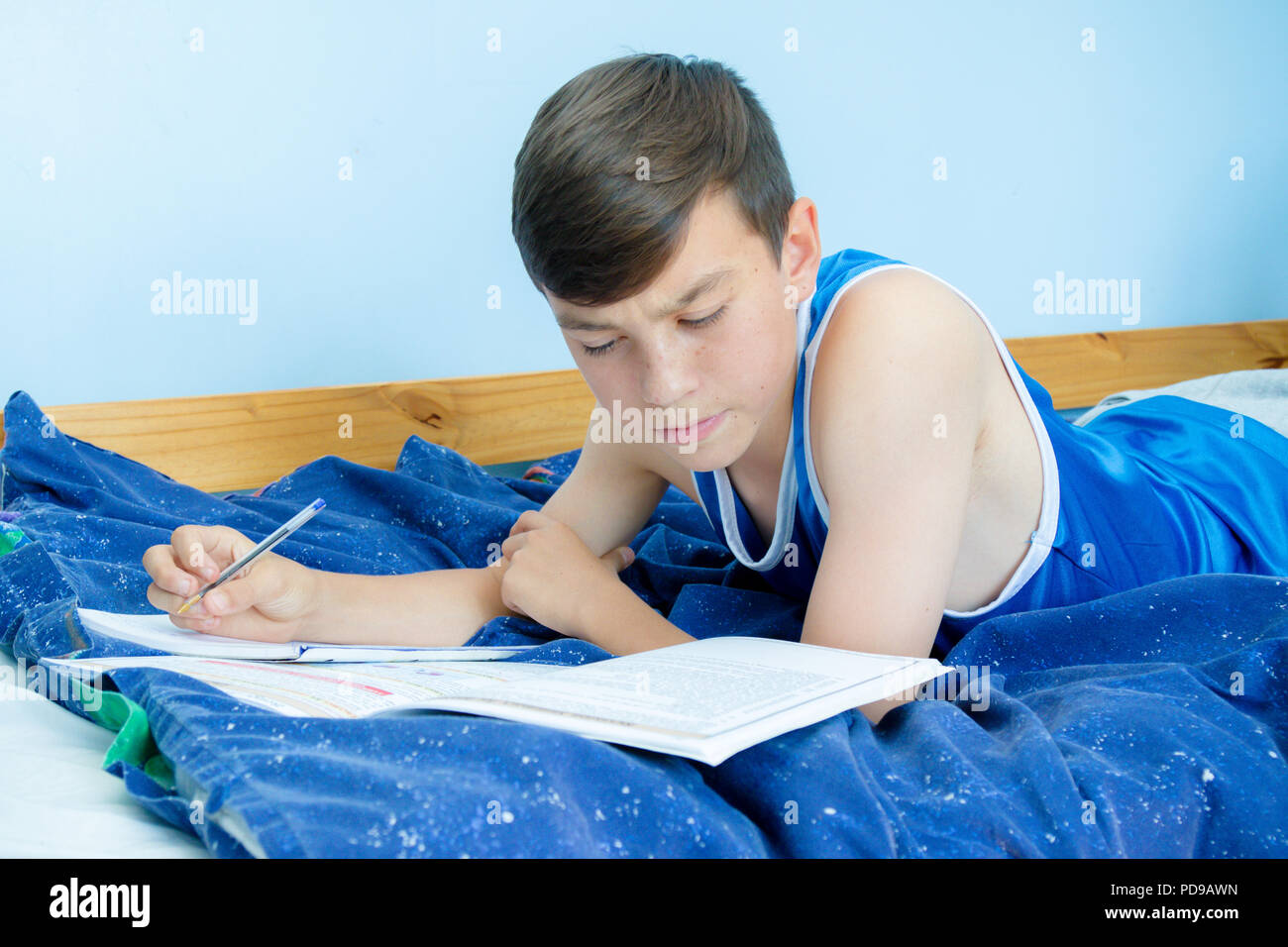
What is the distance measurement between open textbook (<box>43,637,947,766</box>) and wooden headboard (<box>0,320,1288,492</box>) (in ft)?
2.21

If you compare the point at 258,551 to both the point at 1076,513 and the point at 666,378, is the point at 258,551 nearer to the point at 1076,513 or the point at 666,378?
→ the point at 666,378

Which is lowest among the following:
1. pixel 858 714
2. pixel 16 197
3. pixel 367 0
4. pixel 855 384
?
pixel 858 714

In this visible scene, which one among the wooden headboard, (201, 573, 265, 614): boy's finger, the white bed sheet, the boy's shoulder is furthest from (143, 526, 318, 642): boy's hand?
the wooden headboard

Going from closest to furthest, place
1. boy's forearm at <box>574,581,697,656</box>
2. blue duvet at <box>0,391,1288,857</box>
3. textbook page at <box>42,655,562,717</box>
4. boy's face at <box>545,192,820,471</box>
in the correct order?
1. blue duvet at <box>0,391,1288,857</box>
2. textbook page at <box>42,655,562,717</box>
3. boy's face at <box>545,192,820,471</box>
4. boy's forearm at <box>574,581,697,656</box>

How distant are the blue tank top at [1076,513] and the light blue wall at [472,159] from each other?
26.5 inches

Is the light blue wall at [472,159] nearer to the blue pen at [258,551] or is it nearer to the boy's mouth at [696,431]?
the blue pen at [258,551]

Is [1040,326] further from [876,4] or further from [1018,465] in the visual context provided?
[1018,465]

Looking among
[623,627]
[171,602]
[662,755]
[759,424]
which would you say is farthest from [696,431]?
[171,602]

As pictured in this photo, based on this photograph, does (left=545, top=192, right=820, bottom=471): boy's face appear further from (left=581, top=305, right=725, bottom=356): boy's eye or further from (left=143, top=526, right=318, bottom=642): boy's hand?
(left=143, top=526, right=318, bottom=642): boy's hand

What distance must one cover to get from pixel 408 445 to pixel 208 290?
31cm

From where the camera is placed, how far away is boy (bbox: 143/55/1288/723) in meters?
0.69

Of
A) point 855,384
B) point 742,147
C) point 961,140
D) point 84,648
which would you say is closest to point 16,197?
point 84,648

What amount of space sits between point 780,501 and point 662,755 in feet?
1.26

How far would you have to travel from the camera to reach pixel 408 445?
51.5 inches
